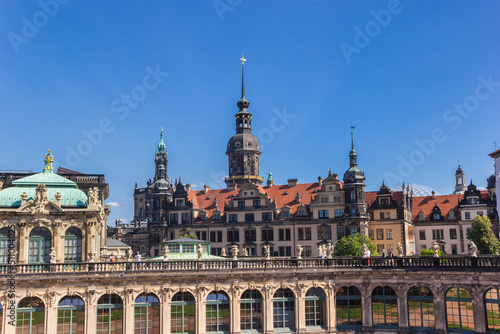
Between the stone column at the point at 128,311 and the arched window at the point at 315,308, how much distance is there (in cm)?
1276

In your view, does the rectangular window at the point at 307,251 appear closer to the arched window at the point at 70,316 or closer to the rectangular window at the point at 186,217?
the rectangular window at the point at 186,217

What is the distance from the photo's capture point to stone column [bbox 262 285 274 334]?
38625 millimetres

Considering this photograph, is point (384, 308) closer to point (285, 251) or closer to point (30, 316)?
point (30, 316)

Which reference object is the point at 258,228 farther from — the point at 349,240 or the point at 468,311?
the point at 468,311

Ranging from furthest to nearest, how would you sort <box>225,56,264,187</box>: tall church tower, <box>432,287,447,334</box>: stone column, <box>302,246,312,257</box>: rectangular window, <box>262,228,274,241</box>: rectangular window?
<box>225,56,264,187</box>: tall church tower
<box>262,228,274,241</box>: rectangular window
<box>302,246,312,257</box>: rectangular window
<box>432,287,447,334</box>: stone column

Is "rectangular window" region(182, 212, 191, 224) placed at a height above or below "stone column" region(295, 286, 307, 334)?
above

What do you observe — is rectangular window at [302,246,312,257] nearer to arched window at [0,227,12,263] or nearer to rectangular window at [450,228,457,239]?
rectangular window at [450,228,457,239]

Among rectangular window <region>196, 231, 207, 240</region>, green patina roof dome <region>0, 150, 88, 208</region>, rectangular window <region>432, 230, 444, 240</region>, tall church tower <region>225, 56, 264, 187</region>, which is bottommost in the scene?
rectangular window <region>432, 230, 444, 240</region>

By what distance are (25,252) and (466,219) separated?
72.6 metres

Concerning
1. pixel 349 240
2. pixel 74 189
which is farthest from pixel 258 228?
pixel 74 189

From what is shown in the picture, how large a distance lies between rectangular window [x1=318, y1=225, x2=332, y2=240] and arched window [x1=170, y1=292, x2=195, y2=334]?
5077cm

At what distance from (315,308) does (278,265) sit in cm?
432

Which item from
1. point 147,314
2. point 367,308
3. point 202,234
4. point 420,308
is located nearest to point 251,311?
point 147,314

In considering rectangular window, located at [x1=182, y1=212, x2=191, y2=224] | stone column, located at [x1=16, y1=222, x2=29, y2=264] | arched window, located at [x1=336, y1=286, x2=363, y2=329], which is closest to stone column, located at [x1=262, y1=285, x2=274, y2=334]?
arched window, located at [x1=336, y1=286, x2=363, y2=329]
